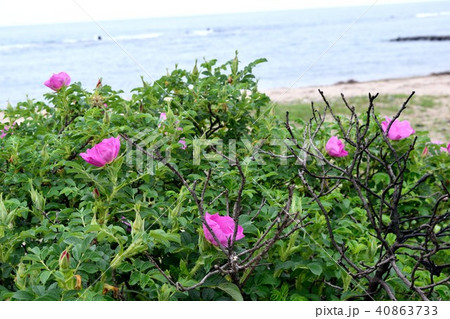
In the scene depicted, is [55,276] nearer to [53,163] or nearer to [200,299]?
[200,299]

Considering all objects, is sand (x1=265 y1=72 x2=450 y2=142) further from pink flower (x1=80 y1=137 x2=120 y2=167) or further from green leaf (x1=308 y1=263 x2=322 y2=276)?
pink flower (x1=80 y1=137 x2=120 y2=167)

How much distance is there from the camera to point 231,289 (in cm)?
136

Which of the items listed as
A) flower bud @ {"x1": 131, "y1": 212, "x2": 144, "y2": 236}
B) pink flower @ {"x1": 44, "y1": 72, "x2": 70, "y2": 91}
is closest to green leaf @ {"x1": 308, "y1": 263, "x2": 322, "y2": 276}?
flower bud @ {"x1": 131, "y1": 212, "x2": 144, "y2": 236}

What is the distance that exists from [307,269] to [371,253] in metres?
0.24

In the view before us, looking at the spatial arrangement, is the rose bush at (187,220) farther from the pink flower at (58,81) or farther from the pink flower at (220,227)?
the pink flower at (58,81)

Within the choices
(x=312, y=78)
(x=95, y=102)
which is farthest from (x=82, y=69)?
(x=95, y=102)

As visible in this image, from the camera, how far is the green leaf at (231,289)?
135 cm

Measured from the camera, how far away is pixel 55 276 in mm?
1227

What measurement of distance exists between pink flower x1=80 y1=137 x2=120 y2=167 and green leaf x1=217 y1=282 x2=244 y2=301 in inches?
20.4

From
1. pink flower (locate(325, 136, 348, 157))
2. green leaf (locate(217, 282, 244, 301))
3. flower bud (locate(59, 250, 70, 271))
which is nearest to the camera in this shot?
flower bud (locate(59, 250, 70, 271))

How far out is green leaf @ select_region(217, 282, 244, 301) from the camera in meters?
1.35

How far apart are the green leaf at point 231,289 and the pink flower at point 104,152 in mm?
518

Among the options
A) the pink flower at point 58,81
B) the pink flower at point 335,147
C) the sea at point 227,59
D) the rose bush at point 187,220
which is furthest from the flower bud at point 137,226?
the sea at point 227,59

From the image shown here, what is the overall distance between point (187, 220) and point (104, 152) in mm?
326
